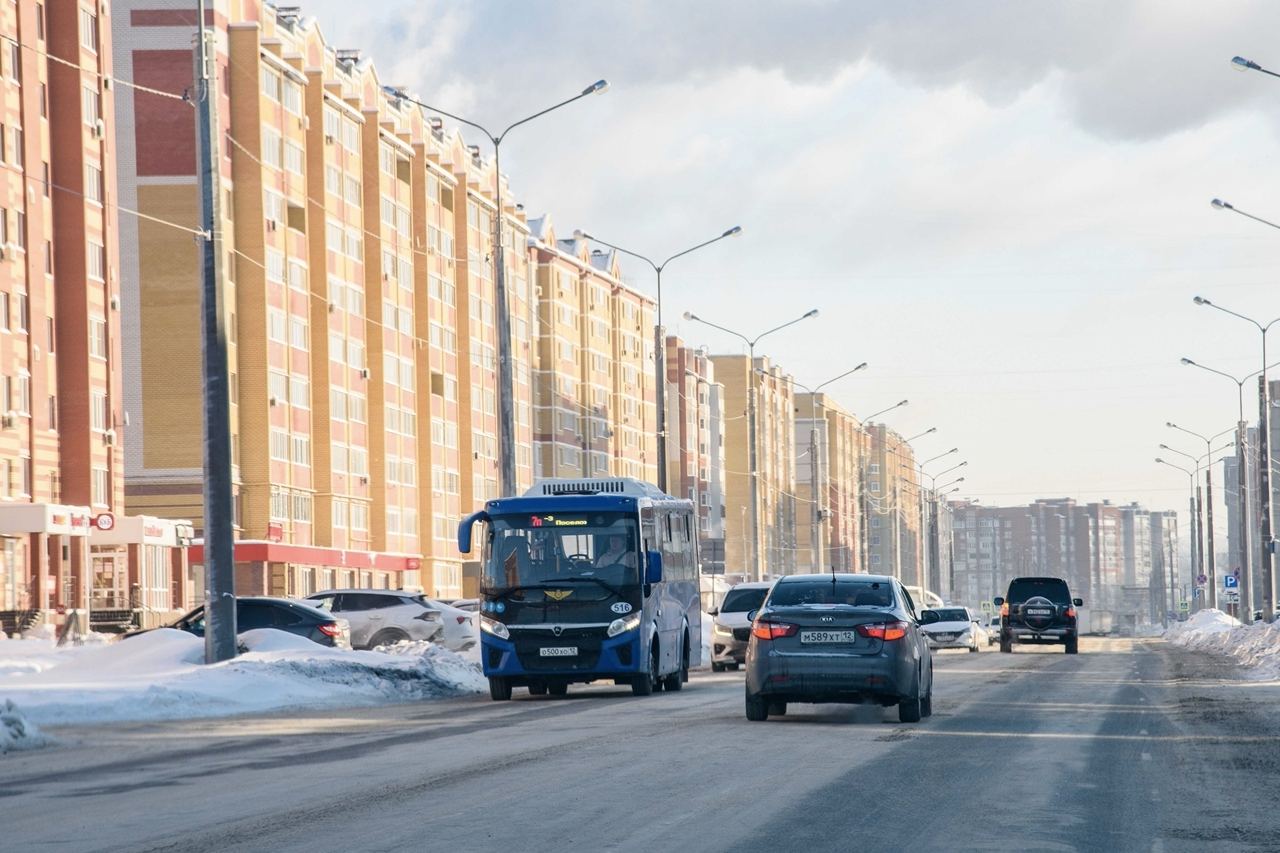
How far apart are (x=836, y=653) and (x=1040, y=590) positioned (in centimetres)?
3573

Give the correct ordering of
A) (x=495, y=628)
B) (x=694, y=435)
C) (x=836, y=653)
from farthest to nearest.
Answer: (x=694, y=435)
(x=495, y=628)
(x=836, y=653)

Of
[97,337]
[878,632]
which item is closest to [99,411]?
[97,337]

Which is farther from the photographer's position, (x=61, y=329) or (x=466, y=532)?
(x=61, y=329)

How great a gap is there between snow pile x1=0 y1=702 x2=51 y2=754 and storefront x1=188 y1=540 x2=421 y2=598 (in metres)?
48.1

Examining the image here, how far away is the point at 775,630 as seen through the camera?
768 inches

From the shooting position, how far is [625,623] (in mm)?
26500

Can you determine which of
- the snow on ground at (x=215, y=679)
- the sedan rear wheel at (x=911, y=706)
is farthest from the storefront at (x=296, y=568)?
the sedan rear wheel at (x=911, y=706)

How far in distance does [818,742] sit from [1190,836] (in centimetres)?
671

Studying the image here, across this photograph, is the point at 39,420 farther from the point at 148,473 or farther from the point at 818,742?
the point at 818,742

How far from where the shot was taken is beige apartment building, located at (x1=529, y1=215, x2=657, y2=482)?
11938 centimetres

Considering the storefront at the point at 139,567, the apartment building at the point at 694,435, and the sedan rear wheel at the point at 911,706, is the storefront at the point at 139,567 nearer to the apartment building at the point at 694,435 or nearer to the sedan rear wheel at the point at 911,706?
the sedan rear wheel at the point at 911,706

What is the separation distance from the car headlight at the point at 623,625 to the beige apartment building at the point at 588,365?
297 ft

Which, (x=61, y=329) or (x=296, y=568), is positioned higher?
(x=61, y=329)

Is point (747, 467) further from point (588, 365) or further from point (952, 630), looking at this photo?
point (952, 630)
